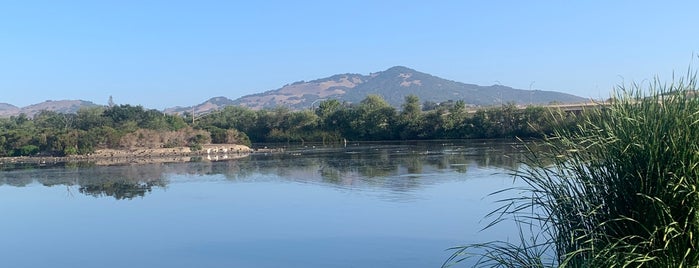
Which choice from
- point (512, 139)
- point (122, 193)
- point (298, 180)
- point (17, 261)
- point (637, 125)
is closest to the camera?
point (637, 125)

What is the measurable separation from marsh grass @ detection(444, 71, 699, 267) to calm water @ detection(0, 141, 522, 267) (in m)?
1.20

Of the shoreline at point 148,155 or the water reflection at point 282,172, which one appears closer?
the water reflection at point 282,172

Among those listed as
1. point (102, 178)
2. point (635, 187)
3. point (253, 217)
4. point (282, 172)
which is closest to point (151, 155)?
point (102, 178)

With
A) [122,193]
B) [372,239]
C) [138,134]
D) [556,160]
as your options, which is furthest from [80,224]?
[138,134]

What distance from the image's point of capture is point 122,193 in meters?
24.8

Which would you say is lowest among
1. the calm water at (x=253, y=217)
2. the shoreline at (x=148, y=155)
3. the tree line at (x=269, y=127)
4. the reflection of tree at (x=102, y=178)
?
the calm water at (x=253, y=217)

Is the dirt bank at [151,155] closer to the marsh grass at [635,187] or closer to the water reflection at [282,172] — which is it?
the water reflection at [282,172]

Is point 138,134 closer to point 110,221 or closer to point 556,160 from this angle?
point 110,221

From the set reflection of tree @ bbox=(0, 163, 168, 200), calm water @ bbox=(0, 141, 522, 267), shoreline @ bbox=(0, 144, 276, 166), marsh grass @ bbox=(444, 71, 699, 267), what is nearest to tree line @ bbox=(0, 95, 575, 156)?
shoreline @ bbox=(0, 144, 276, 166)

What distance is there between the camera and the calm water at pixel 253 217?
516 inches

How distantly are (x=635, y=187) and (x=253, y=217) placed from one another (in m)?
13.8

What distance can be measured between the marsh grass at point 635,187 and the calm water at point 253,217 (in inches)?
47.2

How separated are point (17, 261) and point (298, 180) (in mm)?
14898

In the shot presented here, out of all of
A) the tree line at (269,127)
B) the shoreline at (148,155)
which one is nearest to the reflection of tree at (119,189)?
the shoreline at (148,155)
